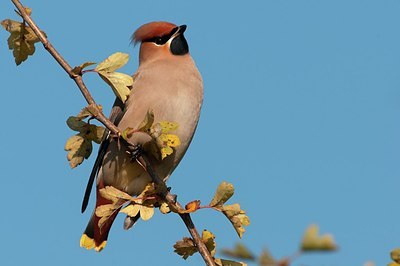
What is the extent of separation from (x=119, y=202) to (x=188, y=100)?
161 centimetres

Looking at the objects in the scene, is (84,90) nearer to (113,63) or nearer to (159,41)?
(113,63)

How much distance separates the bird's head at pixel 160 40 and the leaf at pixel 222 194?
7.62ft

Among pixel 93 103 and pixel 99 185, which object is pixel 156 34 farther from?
pixel 93 103

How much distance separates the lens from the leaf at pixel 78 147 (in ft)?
9.76

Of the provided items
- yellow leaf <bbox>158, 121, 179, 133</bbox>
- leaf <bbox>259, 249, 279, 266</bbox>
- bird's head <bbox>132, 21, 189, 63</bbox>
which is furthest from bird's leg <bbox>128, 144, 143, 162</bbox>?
leaf <bbox>259, 249, 279, 266</bbox>

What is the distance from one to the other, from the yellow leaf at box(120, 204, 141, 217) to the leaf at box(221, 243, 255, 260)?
1.79 meters

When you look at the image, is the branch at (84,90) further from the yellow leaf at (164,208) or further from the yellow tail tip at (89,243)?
the yellow tail tip at (89,243)

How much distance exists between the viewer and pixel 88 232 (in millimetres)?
4316

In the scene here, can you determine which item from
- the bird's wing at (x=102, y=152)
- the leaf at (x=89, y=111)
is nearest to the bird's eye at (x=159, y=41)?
the bird's wing at (x=102, y=152)

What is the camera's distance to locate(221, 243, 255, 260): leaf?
2.98 feet

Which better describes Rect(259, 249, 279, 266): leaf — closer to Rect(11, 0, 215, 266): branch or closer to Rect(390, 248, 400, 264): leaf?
Rect(390, 248, 400, 264): leaf

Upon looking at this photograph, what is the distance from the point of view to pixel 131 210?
2.71m

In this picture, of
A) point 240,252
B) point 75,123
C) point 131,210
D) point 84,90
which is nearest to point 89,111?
point 84,90

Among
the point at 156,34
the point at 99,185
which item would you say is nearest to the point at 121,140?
the point at 99,185
